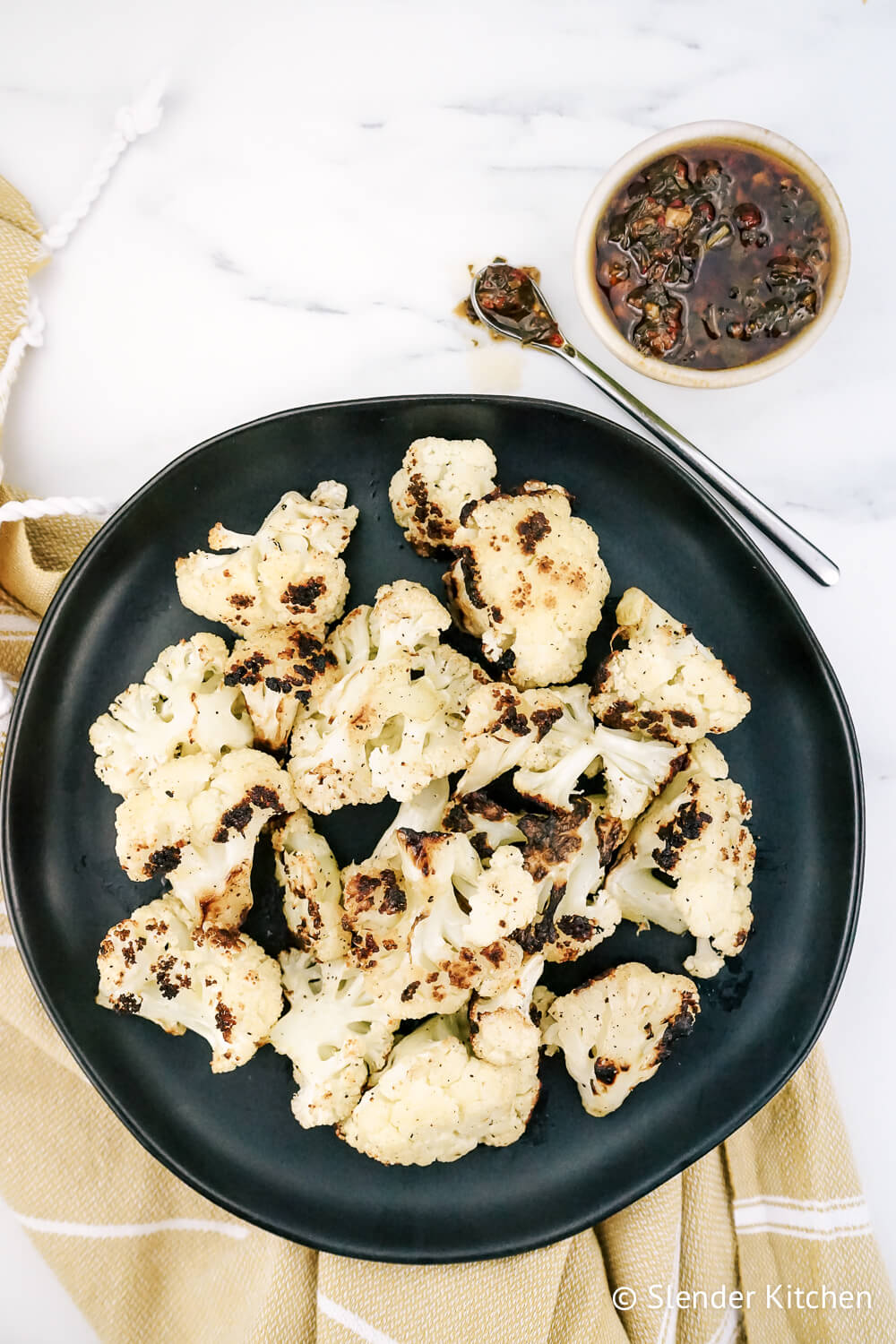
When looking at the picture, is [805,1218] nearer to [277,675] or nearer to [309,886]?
[309,886]

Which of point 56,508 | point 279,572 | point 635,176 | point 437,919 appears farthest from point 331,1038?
point 635,176

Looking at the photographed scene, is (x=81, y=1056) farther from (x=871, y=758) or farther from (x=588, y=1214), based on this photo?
(x=871, y=758)

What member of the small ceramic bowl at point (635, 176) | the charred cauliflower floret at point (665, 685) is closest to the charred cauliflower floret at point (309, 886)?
the charred cauliflower floret at point (665, 685)

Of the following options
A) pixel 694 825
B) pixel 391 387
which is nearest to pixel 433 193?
pixel 391 387

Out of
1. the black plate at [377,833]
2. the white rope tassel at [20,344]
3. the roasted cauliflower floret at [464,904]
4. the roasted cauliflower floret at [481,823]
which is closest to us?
the roasted cauliflower floret at [464,904]

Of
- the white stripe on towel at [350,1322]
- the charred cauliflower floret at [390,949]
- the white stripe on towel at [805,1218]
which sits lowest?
the white stripe on towel at [350,1322]

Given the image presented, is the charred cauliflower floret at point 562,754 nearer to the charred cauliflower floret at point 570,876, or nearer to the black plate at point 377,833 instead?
the charred cauliflower floret at point 570,876

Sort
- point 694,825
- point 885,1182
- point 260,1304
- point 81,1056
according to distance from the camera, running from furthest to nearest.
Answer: point 885,1182
point 260,1304
point 81,1056
point 694,825
